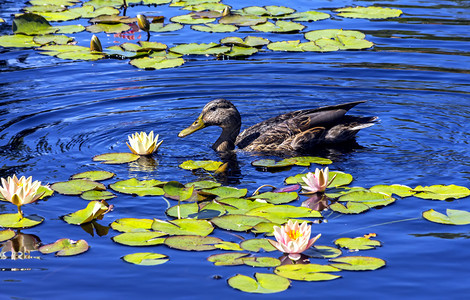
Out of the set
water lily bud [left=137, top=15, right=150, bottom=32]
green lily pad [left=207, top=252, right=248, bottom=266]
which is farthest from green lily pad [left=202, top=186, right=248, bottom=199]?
water lily bud [left=137, top=15, right=150, bottom=32]

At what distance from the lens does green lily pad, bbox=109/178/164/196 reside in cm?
610

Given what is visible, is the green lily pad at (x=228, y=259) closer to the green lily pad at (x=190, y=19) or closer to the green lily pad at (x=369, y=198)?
the green lily pad at (x=369, y=198)

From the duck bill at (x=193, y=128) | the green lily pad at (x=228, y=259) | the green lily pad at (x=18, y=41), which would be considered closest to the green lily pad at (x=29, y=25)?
the green lily pad at (x=18, y=41)

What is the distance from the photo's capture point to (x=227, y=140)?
25.9ft

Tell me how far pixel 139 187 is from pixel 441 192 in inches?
107

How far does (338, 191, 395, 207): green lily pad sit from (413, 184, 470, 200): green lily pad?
0.99ft

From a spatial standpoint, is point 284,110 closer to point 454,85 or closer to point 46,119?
point 454,85

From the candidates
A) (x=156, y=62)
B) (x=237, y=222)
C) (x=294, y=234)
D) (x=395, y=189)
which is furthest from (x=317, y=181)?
(x=156, y=62)

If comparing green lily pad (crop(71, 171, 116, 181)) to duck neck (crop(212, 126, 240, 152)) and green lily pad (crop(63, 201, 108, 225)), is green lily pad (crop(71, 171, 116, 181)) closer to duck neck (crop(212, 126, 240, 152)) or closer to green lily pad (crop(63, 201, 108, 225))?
green lily pad (crop(63, 201, 108, 225))

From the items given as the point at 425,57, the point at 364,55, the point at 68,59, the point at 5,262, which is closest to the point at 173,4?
the point at 68,59

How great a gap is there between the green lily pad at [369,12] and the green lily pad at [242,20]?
155 cm

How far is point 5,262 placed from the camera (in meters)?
4.95

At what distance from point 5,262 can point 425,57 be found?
759 cm

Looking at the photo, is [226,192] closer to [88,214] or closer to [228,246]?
[228,246]
